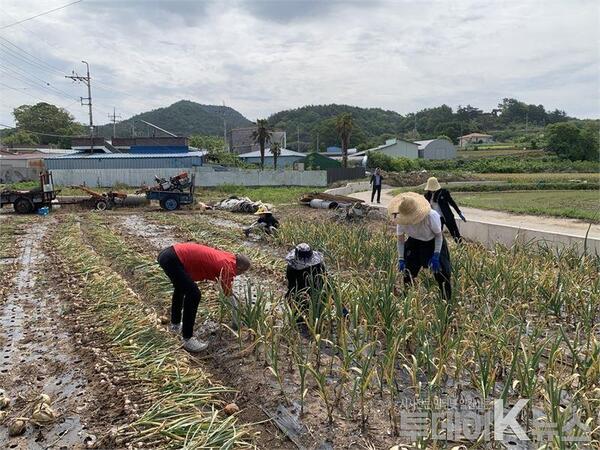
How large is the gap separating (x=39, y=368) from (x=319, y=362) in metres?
2.15

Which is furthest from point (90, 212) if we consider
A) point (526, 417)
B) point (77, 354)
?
point (526, 417)

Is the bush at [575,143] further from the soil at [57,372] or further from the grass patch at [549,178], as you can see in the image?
the soil at [57,372]

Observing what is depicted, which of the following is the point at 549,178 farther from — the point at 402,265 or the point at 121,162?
the point at 402,265

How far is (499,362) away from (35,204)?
16506mm

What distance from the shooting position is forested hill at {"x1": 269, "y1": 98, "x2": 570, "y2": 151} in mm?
97750

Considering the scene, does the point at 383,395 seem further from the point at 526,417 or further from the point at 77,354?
the point at 77,354

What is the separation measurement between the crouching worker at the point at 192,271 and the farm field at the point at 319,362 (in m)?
0.14

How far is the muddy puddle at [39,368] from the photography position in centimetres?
298

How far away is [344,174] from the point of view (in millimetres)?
33719

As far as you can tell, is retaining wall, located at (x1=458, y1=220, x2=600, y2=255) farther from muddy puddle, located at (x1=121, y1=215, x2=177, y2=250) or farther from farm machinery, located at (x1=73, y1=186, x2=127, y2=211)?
farm machinery, located at (x1=73, y1=186, x2=127, y2=211)

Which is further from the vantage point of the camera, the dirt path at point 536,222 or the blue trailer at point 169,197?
the blue trailer at point 169,197

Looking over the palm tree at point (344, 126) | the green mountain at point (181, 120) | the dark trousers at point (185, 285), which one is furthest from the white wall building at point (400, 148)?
the dark trousers at point (185, 285)

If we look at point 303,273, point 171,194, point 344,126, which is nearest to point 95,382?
point 303,273

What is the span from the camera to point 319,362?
3.68 meters
